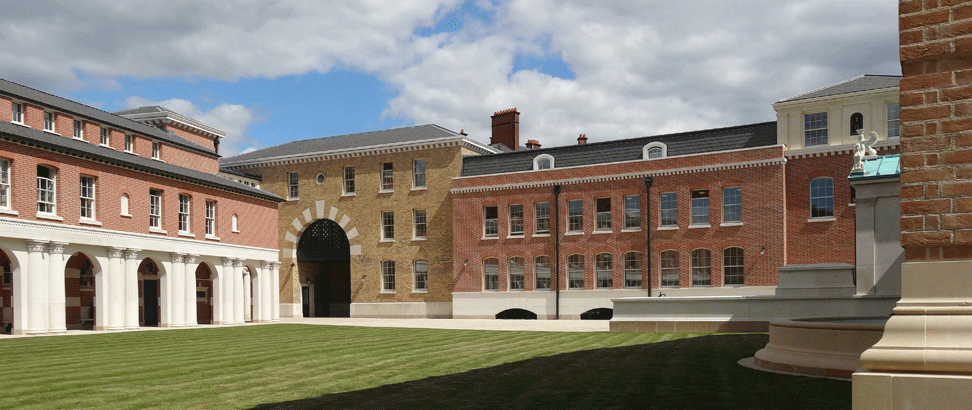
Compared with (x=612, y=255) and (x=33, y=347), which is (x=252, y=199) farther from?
(x=33, y=347)

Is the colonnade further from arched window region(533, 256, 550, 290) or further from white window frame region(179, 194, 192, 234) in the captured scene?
arched window region(533, 256, 550, 290)

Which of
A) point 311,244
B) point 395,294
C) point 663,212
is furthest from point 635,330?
point 311,244

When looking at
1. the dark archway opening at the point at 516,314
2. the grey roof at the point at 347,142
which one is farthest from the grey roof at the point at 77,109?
the dark archway opening at the point at 516,314

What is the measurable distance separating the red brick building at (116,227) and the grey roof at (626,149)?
1331cm

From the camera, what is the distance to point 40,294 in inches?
1168

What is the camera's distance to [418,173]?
4909 centimetres

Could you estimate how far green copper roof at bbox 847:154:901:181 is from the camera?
20.2m

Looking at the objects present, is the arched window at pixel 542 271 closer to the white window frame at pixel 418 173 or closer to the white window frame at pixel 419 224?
the white window frame at pixel 419 224

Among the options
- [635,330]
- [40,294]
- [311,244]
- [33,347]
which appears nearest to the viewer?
[33,347]

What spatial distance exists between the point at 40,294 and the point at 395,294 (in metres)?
22.5

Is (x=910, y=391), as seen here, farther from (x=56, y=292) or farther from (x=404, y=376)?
(x=56, y=292)

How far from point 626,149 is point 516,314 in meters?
11.3

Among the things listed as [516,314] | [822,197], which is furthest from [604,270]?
[822,197]

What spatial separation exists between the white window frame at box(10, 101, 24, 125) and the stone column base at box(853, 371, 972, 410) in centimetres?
3406
